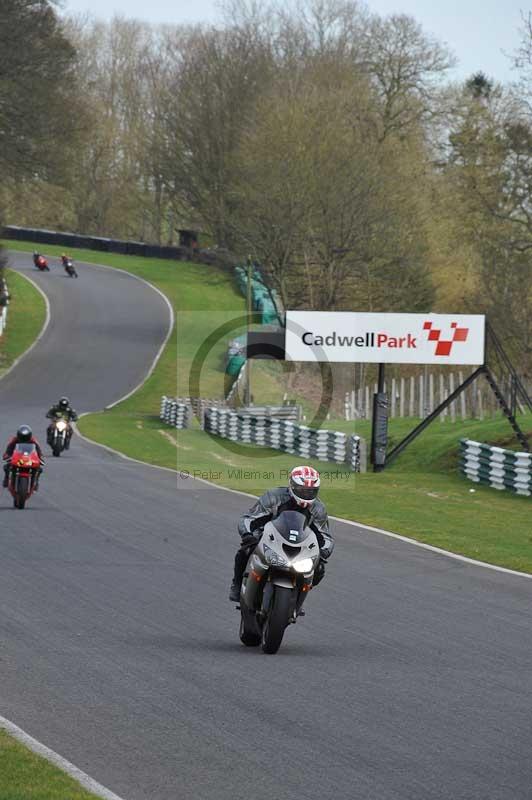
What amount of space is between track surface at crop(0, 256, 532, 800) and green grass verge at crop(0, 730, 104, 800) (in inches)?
10.3

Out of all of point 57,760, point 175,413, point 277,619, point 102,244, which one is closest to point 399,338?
point 175,413

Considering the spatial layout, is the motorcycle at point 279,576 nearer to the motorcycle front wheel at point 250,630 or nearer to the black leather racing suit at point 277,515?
the motorcycle front wheel at point 250,630

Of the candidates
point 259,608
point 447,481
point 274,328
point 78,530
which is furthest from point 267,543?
point 274,328

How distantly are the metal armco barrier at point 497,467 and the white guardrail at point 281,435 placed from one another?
2698 mm

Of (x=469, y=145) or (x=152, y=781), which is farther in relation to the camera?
(x=469, y=145)

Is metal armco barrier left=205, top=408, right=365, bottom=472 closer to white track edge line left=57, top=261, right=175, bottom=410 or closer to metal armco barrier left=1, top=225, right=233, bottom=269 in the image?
white track edge line left=57, top=261, right=175, bottom=410

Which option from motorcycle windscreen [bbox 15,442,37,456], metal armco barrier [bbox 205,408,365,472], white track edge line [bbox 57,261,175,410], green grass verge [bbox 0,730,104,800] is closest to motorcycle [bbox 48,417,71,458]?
metal armco barrier [bbox 205,408,365,472]

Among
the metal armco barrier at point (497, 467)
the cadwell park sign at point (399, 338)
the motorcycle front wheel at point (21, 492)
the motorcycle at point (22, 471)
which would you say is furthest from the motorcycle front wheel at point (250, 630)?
the cadwell park sign at point (399, 338)

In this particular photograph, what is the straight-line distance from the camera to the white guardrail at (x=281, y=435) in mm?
33031

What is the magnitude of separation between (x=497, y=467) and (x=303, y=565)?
60.4 feet

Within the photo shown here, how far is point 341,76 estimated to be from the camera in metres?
71.6

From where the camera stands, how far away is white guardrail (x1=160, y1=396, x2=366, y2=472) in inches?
1300

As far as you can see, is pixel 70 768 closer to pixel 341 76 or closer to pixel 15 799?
pixel 15 799

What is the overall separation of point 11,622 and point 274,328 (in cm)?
4948
